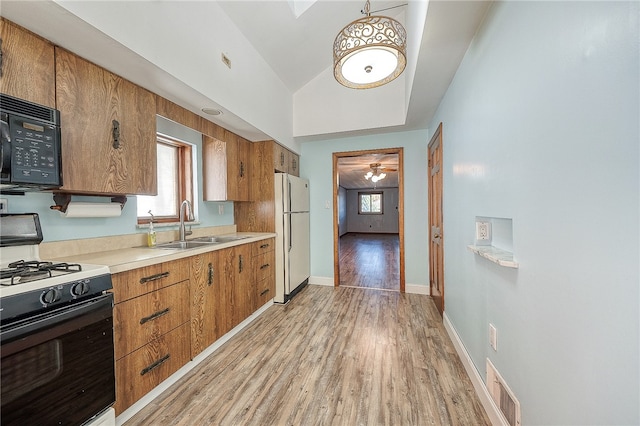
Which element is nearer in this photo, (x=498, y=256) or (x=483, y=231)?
(x=498, y=256)

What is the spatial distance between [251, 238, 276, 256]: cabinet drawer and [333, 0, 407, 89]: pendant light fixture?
1854 millimetres

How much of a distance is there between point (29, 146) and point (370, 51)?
1865 millimetres

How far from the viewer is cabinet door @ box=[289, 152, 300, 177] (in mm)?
3726

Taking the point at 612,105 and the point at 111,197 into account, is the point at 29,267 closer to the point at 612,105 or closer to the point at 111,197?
the point at 111,197

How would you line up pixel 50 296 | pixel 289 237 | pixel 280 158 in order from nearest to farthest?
pixel 50 296
pixel 289 237
pixel 280 158

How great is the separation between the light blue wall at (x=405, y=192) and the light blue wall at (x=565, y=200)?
208cm

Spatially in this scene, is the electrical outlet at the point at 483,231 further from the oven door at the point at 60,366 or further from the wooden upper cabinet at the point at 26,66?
the wooden upper cabinet at the point at 26,66

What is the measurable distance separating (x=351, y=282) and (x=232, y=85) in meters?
3.21

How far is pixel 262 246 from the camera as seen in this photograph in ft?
9.50

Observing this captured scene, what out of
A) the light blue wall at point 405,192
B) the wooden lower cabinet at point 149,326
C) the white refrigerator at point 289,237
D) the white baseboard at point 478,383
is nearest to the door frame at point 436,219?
the light blue wall at point 405,192

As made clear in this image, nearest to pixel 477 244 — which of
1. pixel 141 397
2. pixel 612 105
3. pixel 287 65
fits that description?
pixel 612 105

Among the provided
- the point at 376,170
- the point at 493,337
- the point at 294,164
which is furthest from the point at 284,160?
the point at 376,170

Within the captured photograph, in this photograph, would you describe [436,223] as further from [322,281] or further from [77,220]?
[77,220]

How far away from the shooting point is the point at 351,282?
4086 mm
